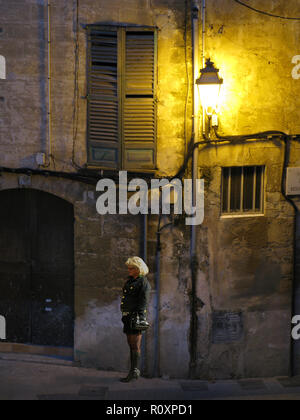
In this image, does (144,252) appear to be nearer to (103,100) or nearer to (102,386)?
(102,386)

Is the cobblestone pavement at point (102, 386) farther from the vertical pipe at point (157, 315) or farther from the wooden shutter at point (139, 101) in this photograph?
the wooden shutter at point (139, 101)

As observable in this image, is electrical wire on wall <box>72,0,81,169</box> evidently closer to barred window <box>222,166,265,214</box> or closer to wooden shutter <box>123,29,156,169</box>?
wooden shutter <box>123,29,156,169</box>

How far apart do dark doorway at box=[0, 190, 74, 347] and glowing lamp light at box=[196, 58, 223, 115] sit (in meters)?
2.97

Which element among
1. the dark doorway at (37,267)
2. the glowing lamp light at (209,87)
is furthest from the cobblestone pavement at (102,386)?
the glowing lamp light at (209,87)

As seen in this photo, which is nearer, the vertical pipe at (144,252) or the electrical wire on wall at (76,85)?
the electrical wire on wall at (76,85)

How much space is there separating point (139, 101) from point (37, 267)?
11.3ft

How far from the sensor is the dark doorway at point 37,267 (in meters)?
11.5

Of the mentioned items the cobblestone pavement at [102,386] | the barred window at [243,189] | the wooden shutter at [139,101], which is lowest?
the cobblestone pavement at [102,386]

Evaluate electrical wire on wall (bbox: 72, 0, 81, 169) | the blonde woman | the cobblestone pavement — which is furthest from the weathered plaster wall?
the blonde woman

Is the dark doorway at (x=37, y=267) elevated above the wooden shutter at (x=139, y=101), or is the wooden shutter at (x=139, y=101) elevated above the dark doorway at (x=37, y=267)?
the wooden shutter at (x=139, y=101)

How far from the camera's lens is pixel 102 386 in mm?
10500

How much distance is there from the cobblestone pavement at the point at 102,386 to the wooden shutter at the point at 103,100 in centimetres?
357

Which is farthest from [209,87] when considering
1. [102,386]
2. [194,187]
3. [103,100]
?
[102,386]

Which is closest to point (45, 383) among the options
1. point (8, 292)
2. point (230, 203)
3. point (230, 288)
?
point (8, 292)
